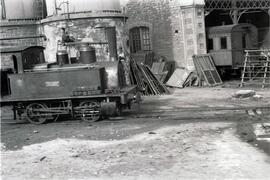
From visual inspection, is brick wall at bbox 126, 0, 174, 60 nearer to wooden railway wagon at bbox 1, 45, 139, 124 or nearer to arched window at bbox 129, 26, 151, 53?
arched window at bbox 129, 26, 151, 53

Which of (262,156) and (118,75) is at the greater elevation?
(118,75)

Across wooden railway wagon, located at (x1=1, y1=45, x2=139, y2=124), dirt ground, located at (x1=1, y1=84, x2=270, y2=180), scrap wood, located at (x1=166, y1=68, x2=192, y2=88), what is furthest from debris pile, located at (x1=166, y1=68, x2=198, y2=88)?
wooden railway wagon, located at (x1=1, y1=45, x2=139, y2=124)

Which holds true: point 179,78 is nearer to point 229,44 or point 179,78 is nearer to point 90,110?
point 229,44

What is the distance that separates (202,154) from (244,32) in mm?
15679

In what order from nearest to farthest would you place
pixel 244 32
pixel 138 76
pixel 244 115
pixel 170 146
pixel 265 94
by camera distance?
pixel 170 146 < pixel 244 115 < pixel 265 94 < pixel 138 76 < pixel 244 32

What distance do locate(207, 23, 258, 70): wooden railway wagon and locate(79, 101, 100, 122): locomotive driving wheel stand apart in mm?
10981

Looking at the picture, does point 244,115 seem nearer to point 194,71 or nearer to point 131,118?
point 131,118

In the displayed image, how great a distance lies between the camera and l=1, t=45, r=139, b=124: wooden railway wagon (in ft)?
40.1

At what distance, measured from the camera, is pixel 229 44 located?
2128cm

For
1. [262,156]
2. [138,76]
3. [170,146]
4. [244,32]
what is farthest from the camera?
[244,32]

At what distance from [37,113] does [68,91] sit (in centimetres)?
132

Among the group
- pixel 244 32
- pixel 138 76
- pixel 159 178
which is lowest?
pixel 159 178

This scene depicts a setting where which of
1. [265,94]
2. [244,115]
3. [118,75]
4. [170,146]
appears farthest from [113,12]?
[170,146]

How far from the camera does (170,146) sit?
8.73m
